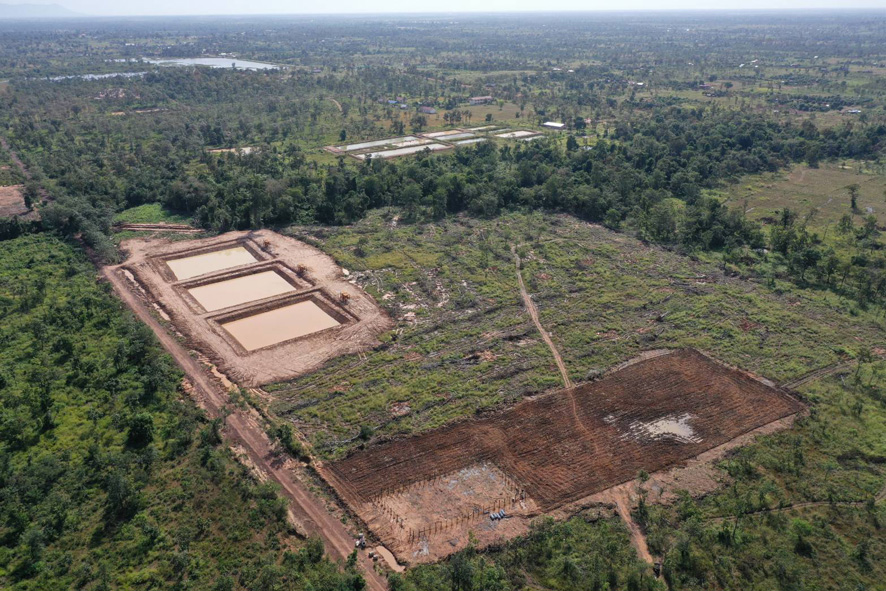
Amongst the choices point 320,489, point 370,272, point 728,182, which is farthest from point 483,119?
point 320,489

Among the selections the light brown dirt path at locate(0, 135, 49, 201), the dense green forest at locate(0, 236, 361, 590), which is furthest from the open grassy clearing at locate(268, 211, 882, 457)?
the light brown dirt path at locate(0, 135, 49, 201)

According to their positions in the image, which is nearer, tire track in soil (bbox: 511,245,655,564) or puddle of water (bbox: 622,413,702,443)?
tire track in soil (bbox: 511,245,655,564)

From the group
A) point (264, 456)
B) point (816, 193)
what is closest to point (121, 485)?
point (264, 456)

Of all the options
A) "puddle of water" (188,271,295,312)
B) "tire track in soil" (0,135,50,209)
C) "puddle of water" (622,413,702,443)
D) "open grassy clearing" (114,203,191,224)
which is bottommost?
"puddle of water" (622,413,702,443)

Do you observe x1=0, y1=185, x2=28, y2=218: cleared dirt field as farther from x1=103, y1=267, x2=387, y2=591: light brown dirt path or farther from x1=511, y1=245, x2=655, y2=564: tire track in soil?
x1=511, y1=245, x2=655, y2=564: tire track in soil

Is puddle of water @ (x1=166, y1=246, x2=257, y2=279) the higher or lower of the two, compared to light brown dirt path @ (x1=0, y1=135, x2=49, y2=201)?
lower

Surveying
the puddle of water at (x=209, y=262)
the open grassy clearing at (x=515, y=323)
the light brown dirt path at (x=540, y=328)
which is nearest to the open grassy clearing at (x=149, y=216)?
the puddle of water at (x=209, y=262)
